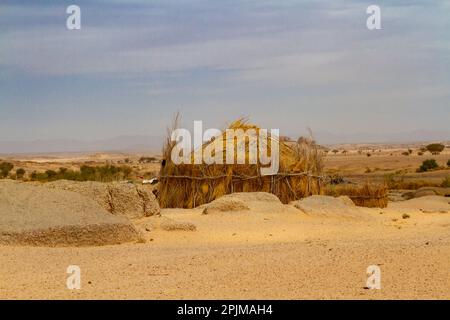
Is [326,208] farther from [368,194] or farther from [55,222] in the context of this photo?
[55,222]

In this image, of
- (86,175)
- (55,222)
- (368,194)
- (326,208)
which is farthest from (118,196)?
(86,175)

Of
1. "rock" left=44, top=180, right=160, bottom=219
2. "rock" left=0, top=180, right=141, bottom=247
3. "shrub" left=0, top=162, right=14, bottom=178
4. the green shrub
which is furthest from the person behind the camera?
"shrub" left=0, top=162, right=14, bottom=178

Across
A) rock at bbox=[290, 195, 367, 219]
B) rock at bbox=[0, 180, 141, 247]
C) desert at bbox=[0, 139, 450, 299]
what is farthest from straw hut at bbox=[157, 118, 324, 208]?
rock at bbox=[0, 180, 141, 247]

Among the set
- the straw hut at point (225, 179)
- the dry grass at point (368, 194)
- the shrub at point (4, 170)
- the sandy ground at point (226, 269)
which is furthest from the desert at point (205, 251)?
the shrub at point (4, 170)

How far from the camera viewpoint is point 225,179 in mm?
17562

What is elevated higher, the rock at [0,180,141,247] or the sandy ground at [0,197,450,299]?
the rock at [0,180,141,247]

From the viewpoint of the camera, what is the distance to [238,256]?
8.44 metres

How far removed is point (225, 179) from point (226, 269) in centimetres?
997

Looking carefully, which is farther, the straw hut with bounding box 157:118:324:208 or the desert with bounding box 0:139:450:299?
the straw hut with bounding box 157:118:324:208

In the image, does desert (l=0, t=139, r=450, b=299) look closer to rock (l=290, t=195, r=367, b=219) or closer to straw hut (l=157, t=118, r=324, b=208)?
rock (l=290, t=195, r=367, b=219)

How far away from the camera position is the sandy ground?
6.56 m

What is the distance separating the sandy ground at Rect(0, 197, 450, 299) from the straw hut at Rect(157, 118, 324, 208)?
6061mm

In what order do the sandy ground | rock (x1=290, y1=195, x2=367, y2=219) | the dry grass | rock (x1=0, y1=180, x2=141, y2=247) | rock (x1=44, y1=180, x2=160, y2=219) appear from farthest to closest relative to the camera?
the dry grass
rock (x1=290, y1=195, x2=367, y2=219)
rock (x1=44, y1=180, x2=160, y2=219)
rock (x1=0, y1=180, x2=141, y2=247)
the sandy ground
